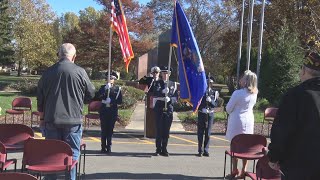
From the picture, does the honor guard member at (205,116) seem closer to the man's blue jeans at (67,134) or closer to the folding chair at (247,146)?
the folding chair at (247,146)

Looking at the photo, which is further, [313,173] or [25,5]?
[25,5]

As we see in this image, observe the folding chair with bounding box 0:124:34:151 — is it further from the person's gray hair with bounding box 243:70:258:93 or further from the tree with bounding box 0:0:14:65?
the tree with bounding box 0:0:14:65

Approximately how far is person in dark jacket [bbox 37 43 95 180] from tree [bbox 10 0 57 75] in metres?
42.1

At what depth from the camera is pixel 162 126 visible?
9766mm

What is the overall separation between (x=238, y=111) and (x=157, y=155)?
2.81 meters

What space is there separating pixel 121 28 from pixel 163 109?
85.6 inches

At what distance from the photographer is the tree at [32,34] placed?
46.7 meters

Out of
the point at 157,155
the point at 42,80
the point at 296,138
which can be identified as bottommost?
the point at 157,155

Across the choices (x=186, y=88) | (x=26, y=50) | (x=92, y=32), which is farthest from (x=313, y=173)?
(x=26, y=50)

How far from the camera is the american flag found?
1001 centimetres

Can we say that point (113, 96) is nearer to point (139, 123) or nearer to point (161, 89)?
point (161, 89)

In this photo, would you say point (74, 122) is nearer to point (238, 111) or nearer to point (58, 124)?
point (58, 124)

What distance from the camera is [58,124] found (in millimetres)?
5734

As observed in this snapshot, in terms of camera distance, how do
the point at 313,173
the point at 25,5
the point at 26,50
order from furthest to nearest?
the point at 25,5, the point at 26,50, the point at 313,173
